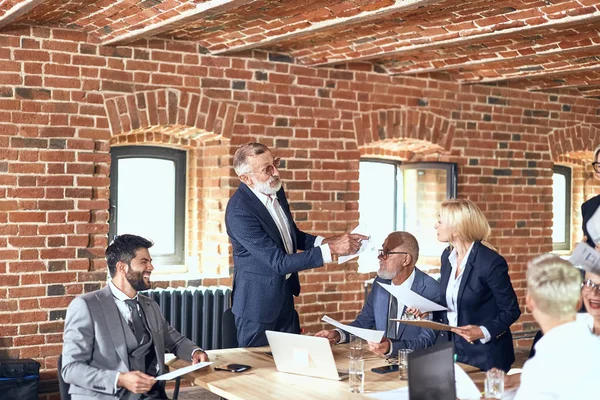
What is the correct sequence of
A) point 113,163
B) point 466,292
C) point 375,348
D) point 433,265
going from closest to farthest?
point 375,348
point 466,292
point 113,163
point 433,265

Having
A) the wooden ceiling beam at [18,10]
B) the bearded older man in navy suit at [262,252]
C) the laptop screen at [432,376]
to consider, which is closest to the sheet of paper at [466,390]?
the laptop screen at [432,376]

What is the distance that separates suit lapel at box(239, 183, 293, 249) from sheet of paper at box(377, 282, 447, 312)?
85 centimetres

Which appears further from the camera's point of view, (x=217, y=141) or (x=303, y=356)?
(x=217, y=141)

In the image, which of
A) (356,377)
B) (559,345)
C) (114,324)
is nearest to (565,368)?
(559,345)

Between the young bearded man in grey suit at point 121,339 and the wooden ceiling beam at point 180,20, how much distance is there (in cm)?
156

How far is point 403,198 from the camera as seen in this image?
26.4 feet

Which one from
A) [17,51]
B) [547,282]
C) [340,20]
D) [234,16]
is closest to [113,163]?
[17,51]

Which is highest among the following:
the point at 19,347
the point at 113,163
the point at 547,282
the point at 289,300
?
the point at 113,163

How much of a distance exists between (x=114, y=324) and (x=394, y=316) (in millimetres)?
1450

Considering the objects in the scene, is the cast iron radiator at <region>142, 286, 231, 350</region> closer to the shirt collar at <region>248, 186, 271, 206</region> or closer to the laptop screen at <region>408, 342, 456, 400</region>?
the shirt collar at <region>248, 186, 271, 206</region>

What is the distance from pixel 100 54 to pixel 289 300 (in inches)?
98.5

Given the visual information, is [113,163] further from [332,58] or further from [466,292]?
[466,292]

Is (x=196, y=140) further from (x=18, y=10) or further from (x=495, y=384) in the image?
(x=495, y=384)

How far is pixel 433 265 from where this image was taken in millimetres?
7914
